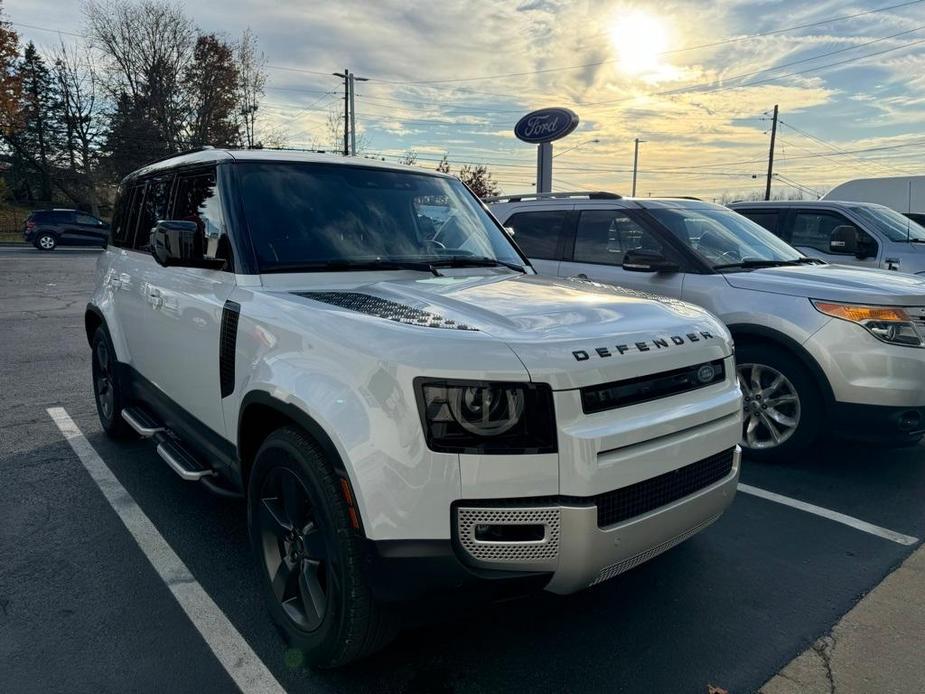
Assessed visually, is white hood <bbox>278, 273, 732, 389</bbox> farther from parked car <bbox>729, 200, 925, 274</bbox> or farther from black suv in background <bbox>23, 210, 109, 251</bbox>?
black suv in background <bbox>23, 210, 109, 251</bbox>

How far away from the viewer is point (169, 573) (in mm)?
3121

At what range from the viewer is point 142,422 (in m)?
4.09

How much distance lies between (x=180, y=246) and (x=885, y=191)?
54.0 feet

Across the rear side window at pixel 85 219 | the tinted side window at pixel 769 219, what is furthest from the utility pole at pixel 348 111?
the tinted side window at pixel 769 219

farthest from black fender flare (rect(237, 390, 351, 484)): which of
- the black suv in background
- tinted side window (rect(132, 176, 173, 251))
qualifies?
the black suv in background

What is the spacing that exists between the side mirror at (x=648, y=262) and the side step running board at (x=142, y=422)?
3.60m

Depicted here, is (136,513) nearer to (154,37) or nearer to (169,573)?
(169,573)

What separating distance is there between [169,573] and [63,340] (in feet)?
23.5

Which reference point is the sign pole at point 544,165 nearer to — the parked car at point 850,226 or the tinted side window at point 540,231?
the parked car at point 850,226

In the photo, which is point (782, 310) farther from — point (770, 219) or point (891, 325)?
point (770, 219)

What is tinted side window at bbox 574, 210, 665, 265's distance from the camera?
5.67m

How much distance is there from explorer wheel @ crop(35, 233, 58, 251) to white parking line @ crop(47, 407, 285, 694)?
27.6 metres

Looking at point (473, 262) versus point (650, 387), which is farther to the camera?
point (473, 262)

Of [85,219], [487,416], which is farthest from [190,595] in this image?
[85,219]
